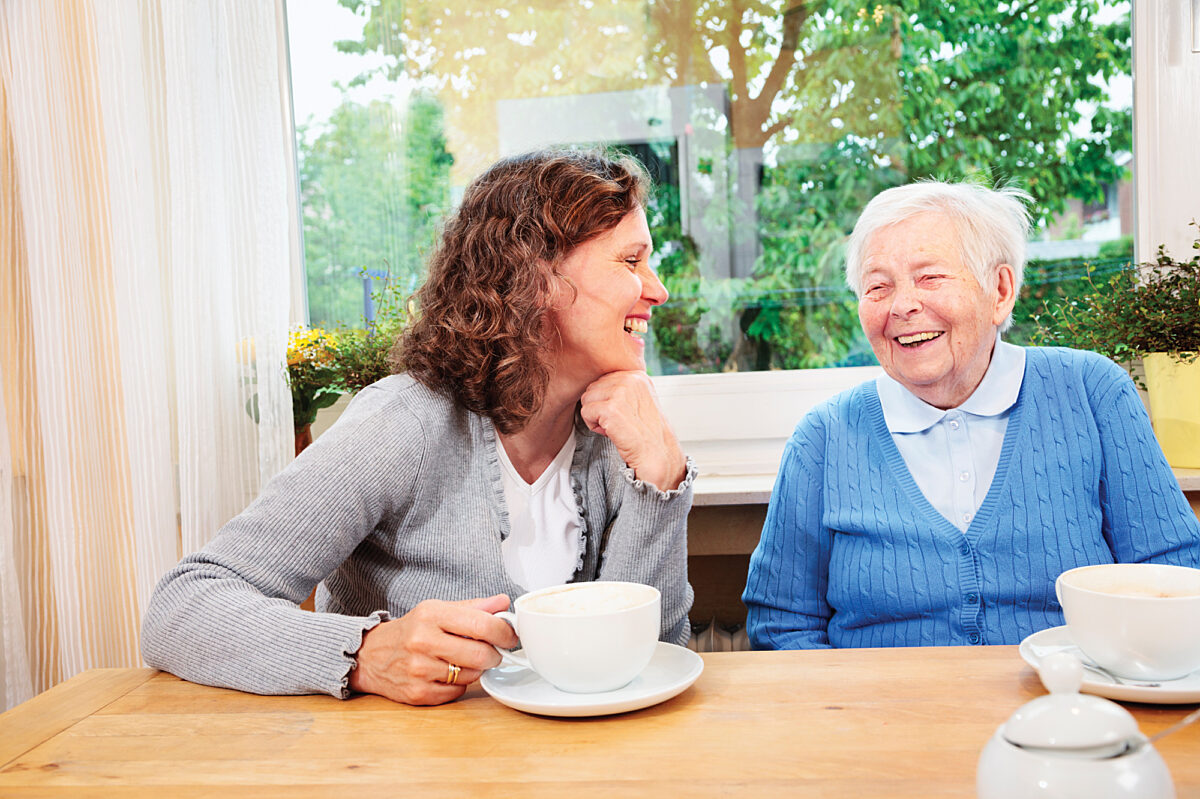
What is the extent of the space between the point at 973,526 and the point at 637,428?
487 mm

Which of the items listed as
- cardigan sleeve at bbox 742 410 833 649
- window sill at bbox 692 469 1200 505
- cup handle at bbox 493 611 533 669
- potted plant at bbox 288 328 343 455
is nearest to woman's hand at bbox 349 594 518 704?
cup handle at bbox 493 611 533 669

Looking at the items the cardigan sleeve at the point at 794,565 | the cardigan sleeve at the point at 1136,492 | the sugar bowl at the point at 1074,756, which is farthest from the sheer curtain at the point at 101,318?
the sugar bowl at the point at 1074,756

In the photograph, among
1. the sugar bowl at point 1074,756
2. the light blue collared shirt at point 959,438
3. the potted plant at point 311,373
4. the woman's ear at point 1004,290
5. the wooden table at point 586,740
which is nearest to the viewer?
the sugar bowl at point 1074,756

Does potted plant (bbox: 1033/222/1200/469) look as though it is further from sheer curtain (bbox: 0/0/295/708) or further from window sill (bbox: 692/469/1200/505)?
sheer curtain (bbox: 0/0/295/708)

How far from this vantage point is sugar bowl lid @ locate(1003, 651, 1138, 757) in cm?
49

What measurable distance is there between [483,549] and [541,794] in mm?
523

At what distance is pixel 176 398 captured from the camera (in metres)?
1.96

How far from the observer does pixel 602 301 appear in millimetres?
1332

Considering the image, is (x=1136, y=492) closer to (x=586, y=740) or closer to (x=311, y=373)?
(x=586, y=740)

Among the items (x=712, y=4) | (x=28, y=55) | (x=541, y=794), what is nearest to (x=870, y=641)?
(x=541, y=794)

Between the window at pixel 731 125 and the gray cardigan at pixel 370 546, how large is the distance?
114 cm

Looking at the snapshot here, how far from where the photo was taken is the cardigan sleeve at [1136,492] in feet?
4.31

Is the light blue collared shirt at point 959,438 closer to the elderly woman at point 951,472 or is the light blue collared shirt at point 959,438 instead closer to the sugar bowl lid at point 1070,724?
the elderly woman at point 951,472

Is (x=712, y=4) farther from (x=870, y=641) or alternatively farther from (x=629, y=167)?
(x=870, y=641)
